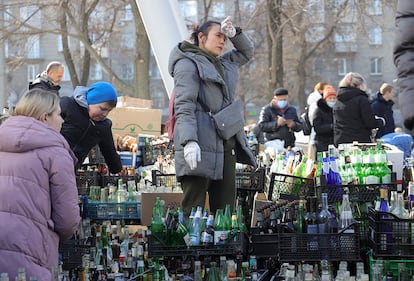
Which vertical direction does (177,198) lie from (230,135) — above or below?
below

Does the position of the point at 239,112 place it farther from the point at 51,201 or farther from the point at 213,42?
the point at 51,201

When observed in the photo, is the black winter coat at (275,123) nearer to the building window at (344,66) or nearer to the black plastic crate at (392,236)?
the black plastic crate at (392,236)

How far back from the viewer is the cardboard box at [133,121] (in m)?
13.5

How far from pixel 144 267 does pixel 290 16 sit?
1882 cm

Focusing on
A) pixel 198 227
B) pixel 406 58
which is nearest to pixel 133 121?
pixel 198 227

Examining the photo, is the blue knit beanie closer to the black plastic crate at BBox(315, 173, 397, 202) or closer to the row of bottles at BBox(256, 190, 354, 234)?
the row of bottles at BBox(256, 190, 354, 234)

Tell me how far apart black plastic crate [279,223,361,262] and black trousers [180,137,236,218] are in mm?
1050

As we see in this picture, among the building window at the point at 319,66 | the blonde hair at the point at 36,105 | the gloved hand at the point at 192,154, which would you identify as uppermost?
the building window at the point at 319,66

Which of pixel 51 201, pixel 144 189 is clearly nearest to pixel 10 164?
pixel 51 201

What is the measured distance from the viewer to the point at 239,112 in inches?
269

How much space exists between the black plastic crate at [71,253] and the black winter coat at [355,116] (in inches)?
211

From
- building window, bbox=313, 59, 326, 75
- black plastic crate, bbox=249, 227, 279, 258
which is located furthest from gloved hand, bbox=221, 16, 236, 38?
building window, bbox=313, 59, 326, 75

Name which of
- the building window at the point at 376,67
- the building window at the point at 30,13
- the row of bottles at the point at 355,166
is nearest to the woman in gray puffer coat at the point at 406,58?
the row of bottles at the point at 355,166

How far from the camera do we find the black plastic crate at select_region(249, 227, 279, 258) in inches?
238
